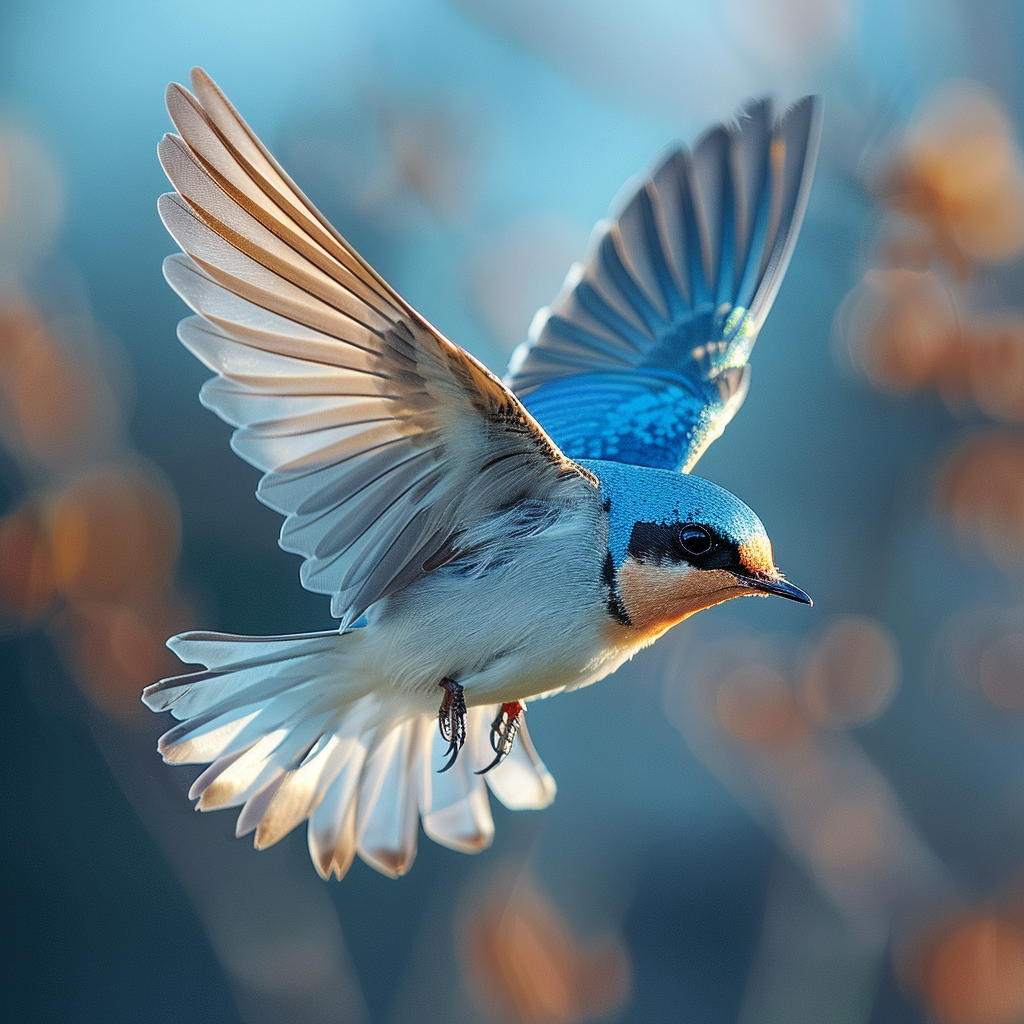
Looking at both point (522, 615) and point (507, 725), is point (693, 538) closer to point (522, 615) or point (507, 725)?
point (522, 615)

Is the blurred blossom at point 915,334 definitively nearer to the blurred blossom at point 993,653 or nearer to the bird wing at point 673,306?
the bird wing at point 673,306

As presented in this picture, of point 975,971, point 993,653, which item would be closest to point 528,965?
point 975,971

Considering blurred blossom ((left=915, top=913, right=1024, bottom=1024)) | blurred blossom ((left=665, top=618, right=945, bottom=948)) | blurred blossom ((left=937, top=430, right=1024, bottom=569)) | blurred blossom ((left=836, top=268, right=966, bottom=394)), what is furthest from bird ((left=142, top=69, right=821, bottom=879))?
blurred blossom ((left=915, top=913, right=1024, bottom=1024))

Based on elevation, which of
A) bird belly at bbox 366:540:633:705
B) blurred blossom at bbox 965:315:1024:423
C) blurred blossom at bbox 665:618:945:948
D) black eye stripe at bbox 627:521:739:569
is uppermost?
blurred blossom at bbox 965:315:1024:423

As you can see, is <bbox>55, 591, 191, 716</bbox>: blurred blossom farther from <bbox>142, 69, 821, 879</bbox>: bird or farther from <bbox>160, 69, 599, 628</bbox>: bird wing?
<bbox>160, 69, 599, 628</bbox>: bird wing

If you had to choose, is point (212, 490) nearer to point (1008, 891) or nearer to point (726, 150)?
point (726, 150)
